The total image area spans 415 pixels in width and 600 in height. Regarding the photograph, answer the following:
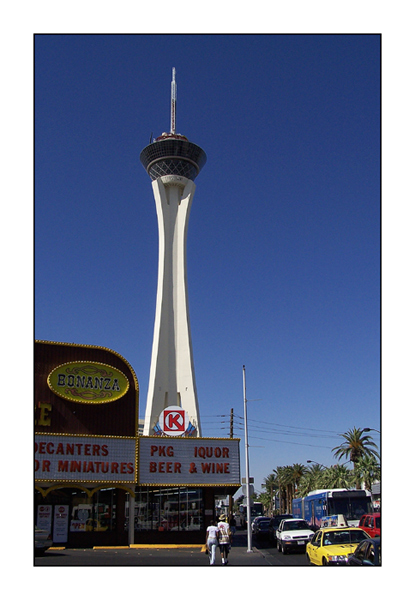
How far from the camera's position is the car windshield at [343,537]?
63.9 feet

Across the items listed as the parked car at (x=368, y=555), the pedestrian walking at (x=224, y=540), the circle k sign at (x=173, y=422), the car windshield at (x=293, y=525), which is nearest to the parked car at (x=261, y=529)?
the circle k sign at (x=173, y=422)

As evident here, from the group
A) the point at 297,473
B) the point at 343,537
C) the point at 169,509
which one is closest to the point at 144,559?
the point at 343,537

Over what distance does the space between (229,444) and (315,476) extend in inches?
2127

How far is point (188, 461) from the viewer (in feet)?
118

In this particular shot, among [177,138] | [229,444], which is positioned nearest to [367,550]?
[229,444]

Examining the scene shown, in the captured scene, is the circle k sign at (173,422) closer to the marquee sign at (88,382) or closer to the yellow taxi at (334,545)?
the marquee sign at (88,382)

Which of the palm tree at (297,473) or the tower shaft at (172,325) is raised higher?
the tower shaft at (172,325)

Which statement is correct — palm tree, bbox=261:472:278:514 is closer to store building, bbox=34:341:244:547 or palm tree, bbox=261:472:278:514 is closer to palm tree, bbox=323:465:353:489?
palm tree, bbox=323:465:353:489

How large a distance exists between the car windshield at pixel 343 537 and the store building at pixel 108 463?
1664 cm

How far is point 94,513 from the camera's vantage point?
34.2 meters

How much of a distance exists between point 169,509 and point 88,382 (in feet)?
32.0

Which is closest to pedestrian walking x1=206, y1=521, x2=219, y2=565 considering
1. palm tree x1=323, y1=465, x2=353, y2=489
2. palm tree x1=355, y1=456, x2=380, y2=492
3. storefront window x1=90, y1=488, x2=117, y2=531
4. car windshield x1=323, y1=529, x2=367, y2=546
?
car windshield x1=323, y1=529, x2=367, y2=546

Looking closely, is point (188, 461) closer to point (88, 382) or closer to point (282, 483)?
point (88, 382)

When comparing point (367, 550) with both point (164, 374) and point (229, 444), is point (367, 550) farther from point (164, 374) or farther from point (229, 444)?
point (164, 374)
